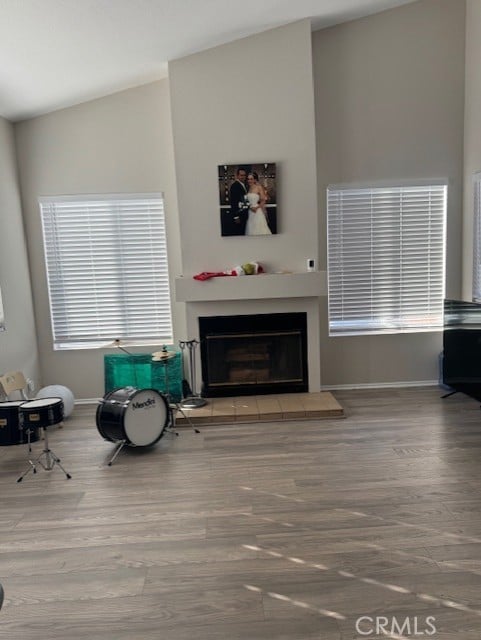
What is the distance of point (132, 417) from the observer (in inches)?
135

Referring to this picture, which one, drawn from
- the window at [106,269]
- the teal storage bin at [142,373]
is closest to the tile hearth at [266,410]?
the teal storage bin at [142,373]

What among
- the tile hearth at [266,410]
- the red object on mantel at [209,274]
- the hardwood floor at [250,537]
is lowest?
the hardwood floor at [250,537]

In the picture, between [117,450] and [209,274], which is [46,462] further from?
[209,274]

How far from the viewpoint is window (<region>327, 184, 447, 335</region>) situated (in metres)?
4.73

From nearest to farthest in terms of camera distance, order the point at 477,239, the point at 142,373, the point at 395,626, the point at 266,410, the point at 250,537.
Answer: the point at 395,626 → the point at 250,537 → the point at 266,410 → the point at 477,239 → the point at 142,373

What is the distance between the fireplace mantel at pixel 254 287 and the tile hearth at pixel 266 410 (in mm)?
1009

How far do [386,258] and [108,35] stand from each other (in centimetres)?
326

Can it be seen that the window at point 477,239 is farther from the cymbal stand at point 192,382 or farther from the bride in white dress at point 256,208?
A: the cymbal stand at point 192,382

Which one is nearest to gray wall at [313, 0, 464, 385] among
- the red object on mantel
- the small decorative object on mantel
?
the small decorative object on mantel

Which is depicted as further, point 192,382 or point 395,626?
point 192,382

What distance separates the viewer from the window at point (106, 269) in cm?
473

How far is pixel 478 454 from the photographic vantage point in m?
3.26

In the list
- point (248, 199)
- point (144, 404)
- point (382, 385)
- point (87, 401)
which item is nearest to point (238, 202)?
point (248, 199)

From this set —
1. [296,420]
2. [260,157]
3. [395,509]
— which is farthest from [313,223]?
[395,509]
